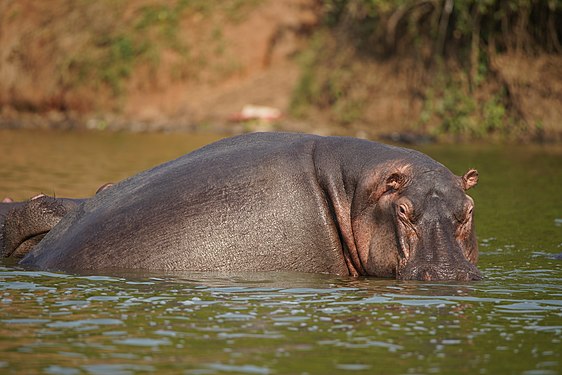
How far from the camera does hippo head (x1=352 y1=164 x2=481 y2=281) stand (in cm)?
779

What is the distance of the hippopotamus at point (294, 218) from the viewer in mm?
7906

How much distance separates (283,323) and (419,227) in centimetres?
160

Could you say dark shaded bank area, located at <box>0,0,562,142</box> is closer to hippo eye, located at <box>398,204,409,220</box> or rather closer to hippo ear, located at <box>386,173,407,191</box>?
hippo ear, located at <box>386,173,407,191</box>

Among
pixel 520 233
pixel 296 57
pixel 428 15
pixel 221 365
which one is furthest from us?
pixel 296 57

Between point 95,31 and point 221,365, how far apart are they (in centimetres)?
2742

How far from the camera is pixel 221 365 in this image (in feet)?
18.4

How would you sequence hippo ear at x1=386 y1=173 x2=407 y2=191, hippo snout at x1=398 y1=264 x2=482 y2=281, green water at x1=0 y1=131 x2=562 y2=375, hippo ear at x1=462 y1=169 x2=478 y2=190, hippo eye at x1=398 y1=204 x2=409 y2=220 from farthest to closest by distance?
1. hippo ear at x1=462 y1=169 x2=478 y2=190
2. hippo ear at x1=386 y1=173 x2=407 y2=191
3. hippo eye at x1=398 y1=204 x2=409 y2=220
4. hippo snout at x1=398 y1=264 x2=482 y2=281
5. green water at x1=0 y1=131 x2=562 y2=375

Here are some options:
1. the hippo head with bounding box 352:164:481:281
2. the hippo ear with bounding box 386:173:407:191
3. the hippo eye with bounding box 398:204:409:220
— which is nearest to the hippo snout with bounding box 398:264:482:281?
the hippo head with bounding box 352:164:481:281

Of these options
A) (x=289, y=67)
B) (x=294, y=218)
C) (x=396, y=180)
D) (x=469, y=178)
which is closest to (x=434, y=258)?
(x=396, y=180)

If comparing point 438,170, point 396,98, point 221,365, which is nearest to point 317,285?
point 438,170

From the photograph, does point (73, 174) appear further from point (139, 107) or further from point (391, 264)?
point (139, 107)

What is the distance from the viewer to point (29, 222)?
9.21 meters

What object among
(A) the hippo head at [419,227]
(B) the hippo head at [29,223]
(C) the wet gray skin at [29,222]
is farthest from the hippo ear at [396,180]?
(B) the hippo head at [29,223]

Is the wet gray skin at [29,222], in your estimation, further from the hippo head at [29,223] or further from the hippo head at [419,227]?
the hippo head at [419,227]
